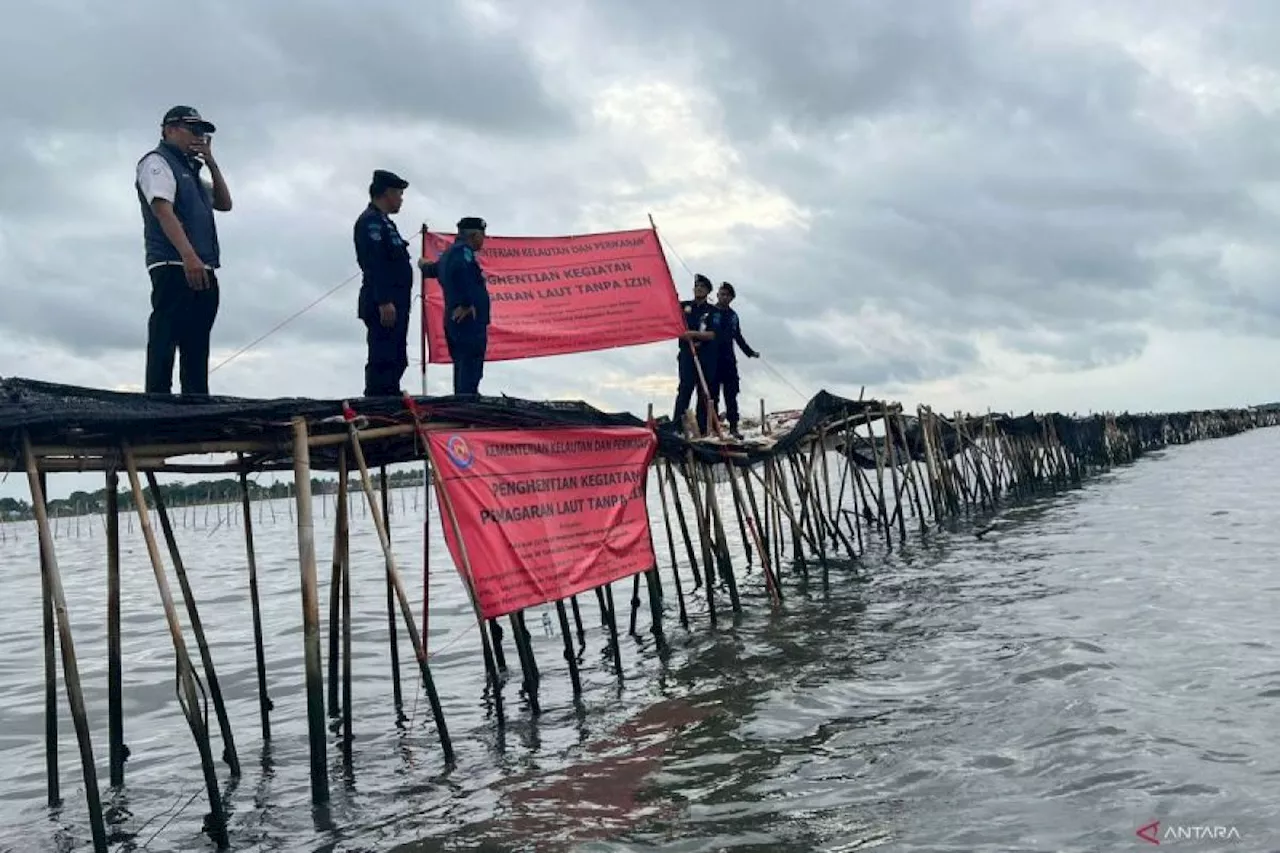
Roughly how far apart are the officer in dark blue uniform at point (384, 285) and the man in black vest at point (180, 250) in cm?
133

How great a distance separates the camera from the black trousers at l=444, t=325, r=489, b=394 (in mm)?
8531

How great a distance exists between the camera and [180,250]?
19.9 ft

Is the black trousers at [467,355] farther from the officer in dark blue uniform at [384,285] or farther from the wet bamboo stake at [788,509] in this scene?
the wet bamboo stake at [788,509]

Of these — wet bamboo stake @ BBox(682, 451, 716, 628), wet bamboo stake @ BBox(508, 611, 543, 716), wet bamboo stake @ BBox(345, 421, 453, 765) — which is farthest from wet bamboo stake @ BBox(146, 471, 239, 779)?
wet bamboo stake @ BBox(682, 451, 716, 628)

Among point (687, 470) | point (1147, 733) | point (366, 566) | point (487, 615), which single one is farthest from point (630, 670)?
point (366, 566)

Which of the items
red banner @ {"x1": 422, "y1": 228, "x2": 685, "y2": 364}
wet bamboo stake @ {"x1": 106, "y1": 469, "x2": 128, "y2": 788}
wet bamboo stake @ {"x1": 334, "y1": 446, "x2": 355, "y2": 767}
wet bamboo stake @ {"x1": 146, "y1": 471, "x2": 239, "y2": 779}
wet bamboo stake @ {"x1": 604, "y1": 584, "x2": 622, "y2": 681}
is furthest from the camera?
red banner @ {"x1": 422, "y1": 228, "x2": 685, "y2": 364}

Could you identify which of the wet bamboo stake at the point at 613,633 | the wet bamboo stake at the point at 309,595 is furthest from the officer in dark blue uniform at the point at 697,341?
the wet bamboo stake at the point at 309,595

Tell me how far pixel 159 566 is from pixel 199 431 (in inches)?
30.4

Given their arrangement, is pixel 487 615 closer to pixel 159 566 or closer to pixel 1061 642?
pixel 159 566

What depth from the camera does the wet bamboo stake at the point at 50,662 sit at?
5254mm

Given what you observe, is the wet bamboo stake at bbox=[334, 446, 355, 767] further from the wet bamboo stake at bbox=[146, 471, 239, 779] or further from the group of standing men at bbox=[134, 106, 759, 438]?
the group of standing men at bbox=[134, 106, 759, 438]

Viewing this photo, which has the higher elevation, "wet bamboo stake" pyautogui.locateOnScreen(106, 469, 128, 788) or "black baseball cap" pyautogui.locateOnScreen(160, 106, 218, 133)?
"black baseball cap" pyautogui.locateOnScreen(160, 106, 218, 133)

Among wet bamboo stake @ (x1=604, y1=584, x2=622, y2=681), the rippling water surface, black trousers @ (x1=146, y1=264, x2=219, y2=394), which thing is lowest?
the rippling water surface

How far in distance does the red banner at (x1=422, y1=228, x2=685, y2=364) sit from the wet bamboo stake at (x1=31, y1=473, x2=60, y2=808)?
15.5 feet
